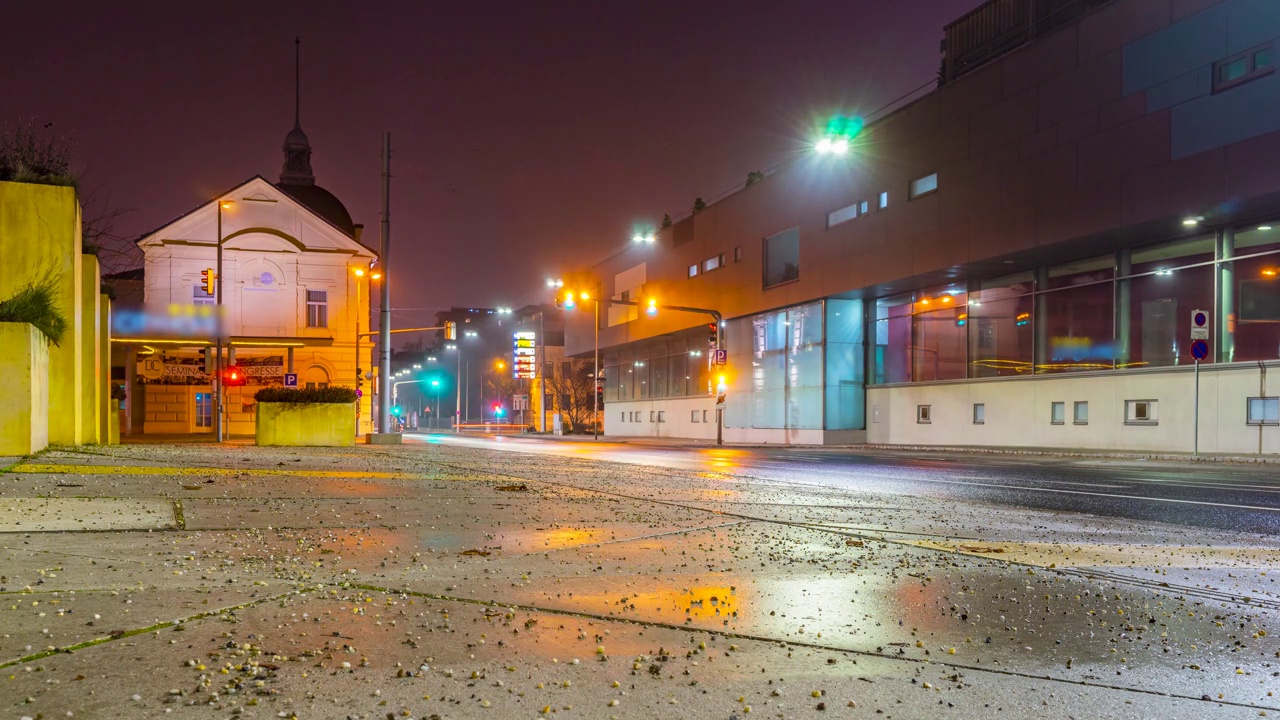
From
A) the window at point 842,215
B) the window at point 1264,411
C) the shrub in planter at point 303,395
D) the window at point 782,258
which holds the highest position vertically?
the window at point 842,215

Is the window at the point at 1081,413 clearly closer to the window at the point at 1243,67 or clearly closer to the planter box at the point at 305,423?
the window at the point at 1243,67

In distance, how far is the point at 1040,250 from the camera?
29.7 metres

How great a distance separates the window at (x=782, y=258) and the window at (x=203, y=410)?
29638 mm

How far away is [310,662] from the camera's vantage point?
12.0ft

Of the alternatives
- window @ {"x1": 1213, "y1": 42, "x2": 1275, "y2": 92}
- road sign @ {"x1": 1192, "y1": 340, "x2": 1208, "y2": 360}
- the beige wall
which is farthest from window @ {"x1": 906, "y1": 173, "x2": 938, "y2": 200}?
road sign @ {"x1": 1192, "y1": 340, "x2": 1208, "y2": 360}

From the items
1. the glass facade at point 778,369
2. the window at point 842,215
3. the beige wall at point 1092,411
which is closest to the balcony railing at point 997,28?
the window at point 842,215

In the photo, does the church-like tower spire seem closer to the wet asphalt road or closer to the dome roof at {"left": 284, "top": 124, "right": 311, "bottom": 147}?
the dome roof at {"left": 284, "top": 124, "right": 311, "bottom": 147}

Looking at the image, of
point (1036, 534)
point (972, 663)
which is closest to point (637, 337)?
point (1036, 534)

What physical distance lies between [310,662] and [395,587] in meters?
1.54

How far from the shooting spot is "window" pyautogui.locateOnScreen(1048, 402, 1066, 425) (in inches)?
1188

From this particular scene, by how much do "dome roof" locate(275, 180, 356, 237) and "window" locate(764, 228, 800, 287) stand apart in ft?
106

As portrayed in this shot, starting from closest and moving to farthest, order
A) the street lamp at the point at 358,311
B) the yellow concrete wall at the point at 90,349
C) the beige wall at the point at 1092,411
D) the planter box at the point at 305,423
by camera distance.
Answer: the yellow concrete wall at the point at 90,349 → the beige wall at the point at 1092,411 → the planter box at the point at 305,423 → the street lamp at the point at 358,311

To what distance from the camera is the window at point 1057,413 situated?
3017cm

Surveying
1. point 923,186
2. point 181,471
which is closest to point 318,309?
point 923,186
